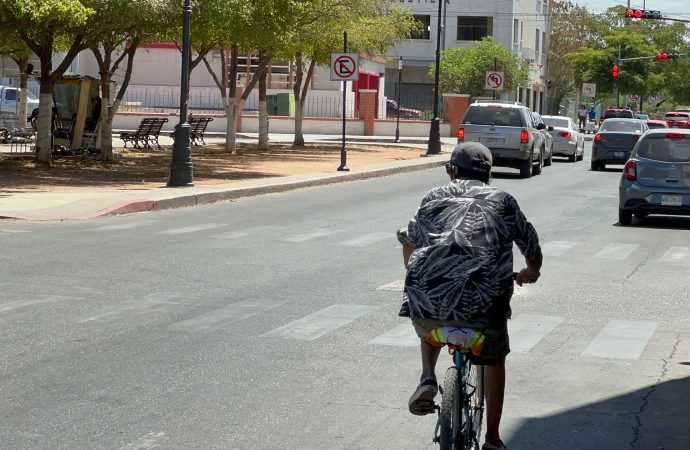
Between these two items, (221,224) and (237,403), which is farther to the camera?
(221,224)

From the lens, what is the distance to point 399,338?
10.1 meters

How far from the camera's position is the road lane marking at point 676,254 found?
637 inches

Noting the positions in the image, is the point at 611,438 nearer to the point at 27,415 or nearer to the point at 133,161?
the point at 27,415

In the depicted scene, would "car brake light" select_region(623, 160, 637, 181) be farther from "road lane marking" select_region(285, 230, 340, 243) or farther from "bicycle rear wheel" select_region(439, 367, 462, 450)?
"bicycle rear wheel" select_region(439, 367, 462, 450)

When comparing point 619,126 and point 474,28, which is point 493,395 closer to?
point 619,126

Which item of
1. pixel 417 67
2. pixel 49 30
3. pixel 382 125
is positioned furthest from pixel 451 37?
pixel 49 30

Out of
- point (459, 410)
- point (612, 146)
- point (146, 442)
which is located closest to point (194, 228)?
point (146, 442)

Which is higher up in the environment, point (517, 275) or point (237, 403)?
point (517, 275)

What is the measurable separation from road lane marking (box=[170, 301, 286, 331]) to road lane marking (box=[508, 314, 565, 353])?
7.28ft

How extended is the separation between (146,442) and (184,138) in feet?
61.1

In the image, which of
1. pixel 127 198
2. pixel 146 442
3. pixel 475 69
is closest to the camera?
pixel 146 442

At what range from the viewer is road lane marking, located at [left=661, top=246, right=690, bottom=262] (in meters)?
16.2

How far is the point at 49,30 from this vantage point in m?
29.0

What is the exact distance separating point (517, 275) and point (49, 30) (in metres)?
24.6
